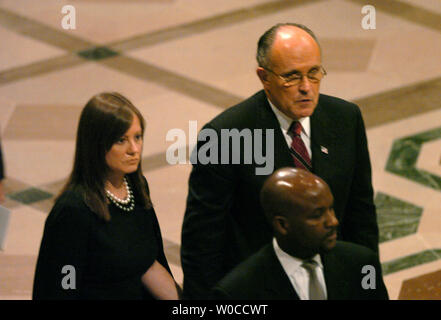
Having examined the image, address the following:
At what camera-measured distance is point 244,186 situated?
9.68 ft

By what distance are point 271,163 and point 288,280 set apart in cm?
52

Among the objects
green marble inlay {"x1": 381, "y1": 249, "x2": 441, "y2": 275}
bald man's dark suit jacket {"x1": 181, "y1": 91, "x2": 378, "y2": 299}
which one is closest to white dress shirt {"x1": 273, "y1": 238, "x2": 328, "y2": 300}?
bald man's dark suit jacket {"x1": 181, "y1": 91, "x2": 378, "y2": 299}

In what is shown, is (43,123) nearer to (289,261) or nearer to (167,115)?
(167,115)

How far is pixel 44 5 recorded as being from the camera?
27.1 feet

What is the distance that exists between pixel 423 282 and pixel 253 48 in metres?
3.22

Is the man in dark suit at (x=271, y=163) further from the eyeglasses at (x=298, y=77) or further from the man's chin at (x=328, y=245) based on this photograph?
the man's chin at (x=328, y=245)

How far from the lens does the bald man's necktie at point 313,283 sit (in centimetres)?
249

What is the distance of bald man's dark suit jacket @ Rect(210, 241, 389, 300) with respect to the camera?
97.7 inches

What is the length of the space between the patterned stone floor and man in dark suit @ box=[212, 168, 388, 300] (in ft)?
7.10

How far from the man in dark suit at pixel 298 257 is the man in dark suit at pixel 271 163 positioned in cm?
37

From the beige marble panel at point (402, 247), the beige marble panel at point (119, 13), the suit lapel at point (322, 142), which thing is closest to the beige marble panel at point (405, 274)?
the beige marble panel at point (402, 247)

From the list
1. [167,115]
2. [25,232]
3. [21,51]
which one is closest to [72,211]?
[25,232]
